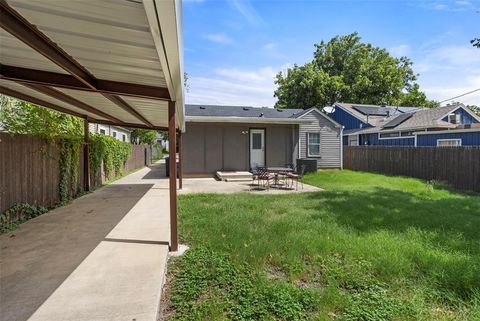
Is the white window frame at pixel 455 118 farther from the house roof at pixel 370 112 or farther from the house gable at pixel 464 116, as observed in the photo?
the house roof at pixel 370 112

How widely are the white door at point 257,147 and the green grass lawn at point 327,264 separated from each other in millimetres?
7547

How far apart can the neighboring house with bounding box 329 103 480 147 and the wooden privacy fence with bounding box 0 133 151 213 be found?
729 inches

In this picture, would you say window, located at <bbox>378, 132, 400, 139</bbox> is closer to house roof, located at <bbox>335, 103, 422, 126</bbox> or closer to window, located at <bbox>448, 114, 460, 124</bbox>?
house roof, located at <bbox>335, 103, 422, 126</bbox>

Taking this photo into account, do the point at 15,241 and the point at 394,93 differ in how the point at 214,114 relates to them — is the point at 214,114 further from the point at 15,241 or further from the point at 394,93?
the point at 394,93

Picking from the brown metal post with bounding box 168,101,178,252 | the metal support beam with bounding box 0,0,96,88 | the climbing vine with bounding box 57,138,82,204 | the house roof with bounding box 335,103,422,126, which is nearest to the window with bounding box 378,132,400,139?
the house roof with bounding box 335,103,422,126

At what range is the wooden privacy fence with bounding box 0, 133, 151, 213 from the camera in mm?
5012

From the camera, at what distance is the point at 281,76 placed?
3353 centimetres

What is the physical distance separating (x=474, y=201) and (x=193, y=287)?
8.18 metres

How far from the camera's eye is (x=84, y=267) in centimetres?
343

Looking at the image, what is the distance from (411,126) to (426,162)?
8.45 m

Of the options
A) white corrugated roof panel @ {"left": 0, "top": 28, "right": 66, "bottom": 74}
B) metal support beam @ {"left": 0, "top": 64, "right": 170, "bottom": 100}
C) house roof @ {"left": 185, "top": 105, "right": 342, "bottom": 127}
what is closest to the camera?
white corrugated roof panel @ {"left": 0, "top": 28, "right": 66, "bottom": 74}

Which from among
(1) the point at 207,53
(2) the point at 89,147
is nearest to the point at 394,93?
(1) the point at 207,53

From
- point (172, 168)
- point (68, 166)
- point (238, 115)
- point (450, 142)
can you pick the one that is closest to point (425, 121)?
point (450, 142)

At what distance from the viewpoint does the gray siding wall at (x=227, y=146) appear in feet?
43.5
